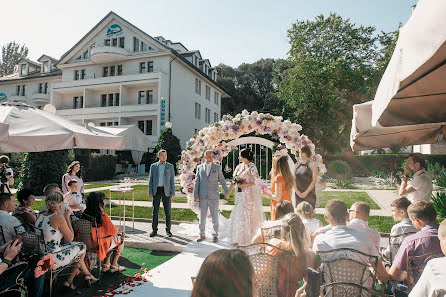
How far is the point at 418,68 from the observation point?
1.79m

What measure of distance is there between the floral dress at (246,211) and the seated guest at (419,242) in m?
3.78

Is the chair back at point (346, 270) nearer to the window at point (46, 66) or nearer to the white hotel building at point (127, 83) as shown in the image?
the white hotel building at point (127, 83)

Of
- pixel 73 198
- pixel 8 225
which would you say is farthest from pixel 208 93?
pixel 8 225

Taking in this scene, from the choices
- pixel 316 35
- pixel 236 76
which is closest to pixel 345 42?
pixel 316 35

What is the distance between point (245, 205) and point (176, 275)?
2.26 metres

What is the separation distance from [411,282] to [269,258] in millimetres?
1403

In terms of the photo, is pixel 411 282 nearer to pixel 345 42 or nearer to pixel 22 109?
pixel 22 109

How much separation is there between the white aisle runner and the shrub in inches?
674

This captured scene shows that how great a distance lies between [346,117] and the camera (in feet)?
108

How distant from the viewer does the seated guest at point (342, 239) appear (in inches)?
127

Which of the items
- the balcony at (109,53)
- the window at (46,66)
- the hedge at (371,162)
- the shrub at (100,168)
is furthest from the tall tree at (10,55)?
the hedge at (371,162)

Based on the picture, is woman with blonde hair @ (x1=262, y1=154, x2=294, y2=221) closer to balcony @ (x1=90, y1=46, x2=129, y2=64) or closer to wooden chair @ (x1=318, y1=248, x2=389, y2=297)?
wooden chair @ (x1=318, y1=248, x2=389, y2=297)

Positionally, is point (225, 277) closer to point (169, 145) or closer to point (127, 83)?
point (169, 145)

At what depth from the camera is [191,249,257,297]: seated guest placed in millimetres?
1525
